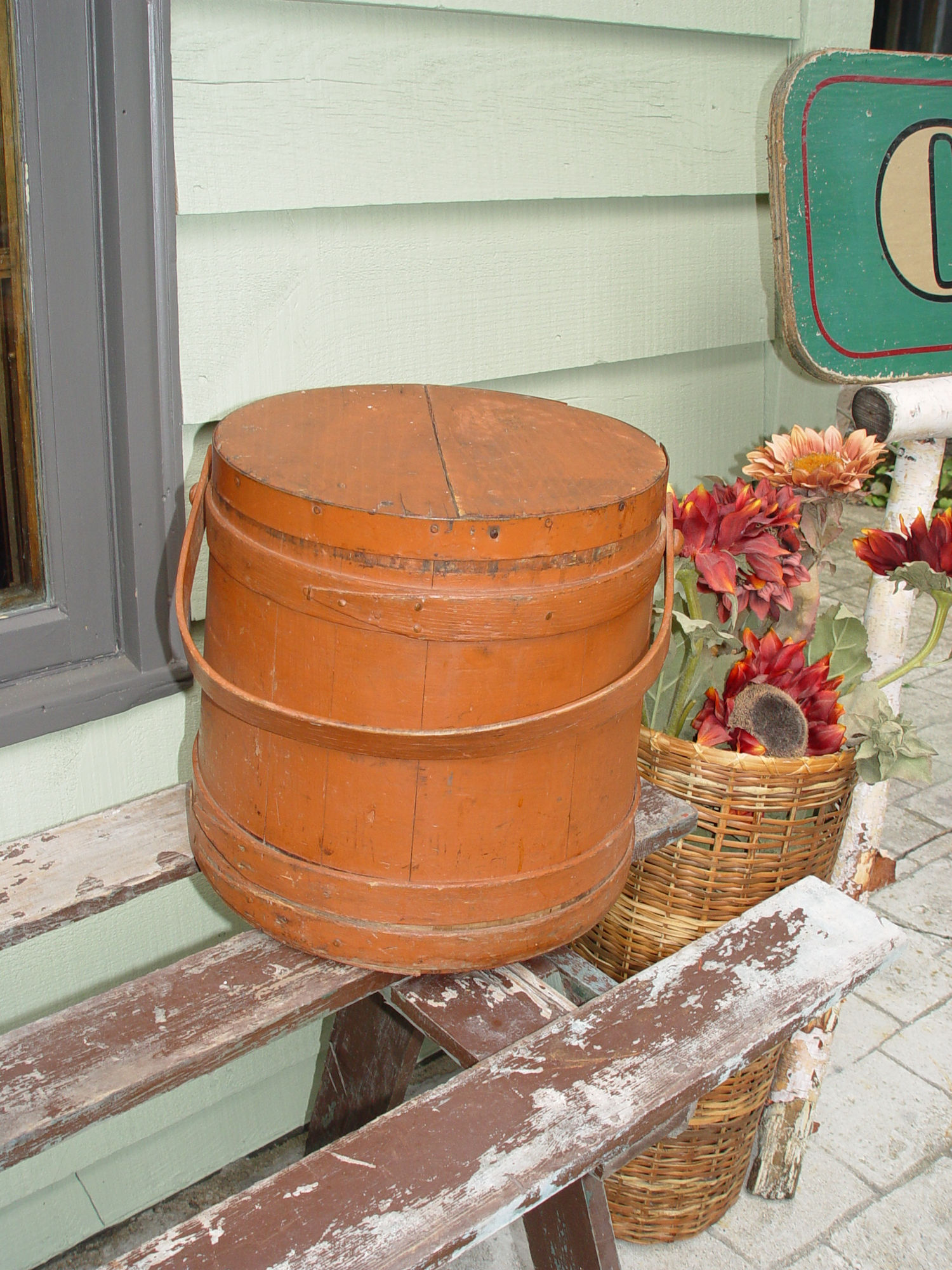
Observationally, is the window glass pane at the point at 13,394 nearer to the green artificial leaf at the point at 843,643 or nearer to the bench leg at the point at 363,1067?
the bench leg at the point at 363,1067

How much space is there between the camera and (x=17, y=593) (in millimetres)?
1431

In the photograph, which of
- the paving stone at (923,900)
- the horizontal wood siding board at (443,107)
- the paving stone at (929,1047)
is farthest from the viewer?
the paving stone at (923,900)

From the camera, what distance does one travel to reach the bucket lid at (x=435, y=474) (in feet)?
3.24

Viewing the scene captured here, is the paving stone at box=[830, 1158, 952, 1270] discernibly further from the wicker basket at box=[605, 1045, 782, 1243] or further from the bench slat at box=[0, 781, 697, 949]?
the bench slat at box=[0, 781, 697, 949]

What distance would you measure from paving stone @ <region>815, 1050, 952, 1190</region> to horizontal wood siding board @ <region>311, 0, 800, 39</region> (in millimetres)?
1937

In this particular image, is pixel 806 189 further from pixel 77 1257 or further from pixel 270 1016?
pixel 77 1257

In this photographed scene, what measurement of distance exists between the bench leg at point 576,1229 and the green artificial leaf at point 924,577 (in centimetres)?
86

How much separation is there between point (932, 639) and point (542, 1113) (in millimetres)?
887

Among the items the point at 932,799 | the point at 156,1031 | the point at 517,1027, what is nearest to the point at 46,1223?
the point at 156,1031

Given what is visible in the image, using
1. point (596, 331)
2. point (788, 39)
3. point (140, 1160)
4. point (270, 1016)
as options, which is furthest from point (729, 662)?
point (140, 1160)

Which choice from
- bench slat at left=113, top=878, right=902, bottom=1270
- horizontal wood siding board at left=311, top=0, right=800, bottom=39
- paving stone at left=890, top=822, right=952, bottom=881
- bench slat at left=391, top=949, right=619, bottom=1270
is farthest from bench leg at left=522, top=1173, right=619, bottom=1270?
paving stone at left=890, top=822, right=952, bottom=881

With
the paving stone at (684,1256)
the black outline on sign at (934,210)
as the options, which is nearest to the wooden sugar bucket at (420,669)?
the black outline on sign at (934,210)

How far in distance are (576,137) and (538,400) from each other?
64cm

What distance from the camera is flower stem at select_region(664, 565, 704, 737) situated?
5.16 feet
